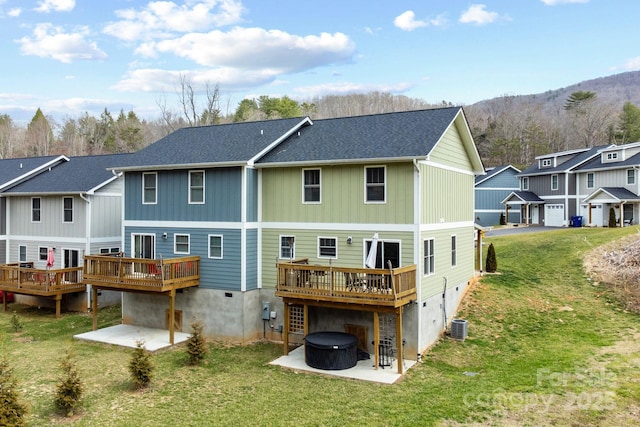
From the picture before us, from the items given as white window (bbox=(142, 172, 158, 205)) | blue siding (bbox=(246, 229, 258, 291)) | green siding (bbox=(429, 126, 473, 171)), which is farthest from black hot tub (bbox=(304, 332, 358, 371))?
white window (bbox=(142, 172, 158, 205))

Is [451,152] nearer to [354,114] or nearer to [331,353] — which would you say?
[331,353]

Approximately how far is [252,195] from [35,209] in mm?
14510

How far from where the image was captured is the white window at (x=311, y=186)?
17266 mm

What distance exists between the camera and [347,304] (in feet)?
48.2

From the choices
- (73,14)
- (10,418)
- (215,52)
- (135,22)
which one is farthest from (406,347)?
(215,52)

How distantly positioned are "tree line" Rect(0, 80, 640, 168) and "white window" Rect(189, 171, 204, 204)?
3681 cm

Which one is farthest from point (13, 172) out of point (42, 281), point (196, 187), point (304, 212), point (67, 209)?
point (304, 212)

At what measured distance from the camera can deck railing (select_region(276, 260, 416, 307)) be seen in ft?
46.2

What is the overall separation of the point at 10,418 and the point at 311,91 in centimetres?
8051

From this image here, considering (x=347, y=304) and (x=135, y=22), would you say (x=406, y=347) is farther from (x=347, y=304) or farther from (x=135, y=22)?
(x=135, y=22)

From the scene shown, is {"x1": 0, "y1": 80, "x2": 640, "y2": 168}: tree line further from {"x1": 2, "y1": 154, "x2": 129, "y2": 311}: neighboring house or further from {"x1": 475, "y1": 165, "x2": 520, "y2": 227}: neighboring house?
{"x1": 2, "y1": 154, "x2": 129, "y2": 311}: neighboring house

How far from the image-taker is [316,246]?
17141 millimetres

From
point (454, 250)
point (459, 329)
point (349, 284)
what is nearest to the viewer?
point (349, 284)

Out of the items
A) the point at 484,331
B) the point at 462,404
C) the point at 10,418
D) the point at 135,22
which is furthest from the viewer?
the point at 135,22
